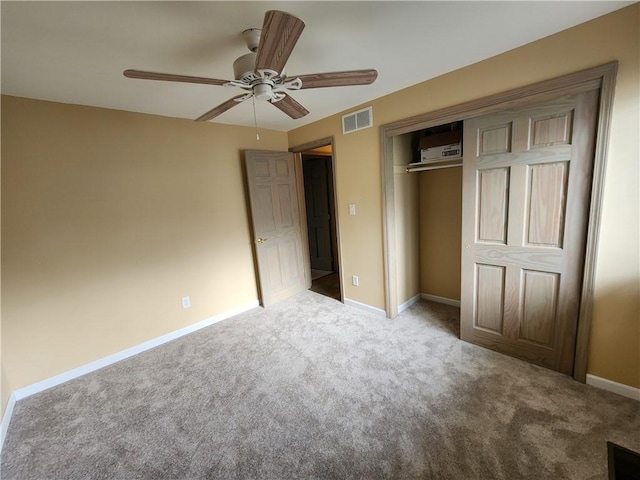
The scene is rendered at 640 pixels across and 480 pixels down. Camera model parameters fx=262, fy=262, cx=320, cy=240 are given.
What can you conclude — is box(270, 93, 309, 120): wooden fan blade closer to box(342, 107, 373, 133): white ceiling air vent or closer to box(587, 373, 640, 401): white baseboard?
box(342, 107, 373, 133): white ceiling air vent

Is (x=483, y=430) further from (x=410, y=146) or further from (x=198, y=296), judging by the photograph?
(x=198, y=296)

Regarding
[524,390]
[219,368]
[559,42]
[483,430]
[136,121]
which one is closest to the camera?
[483,430]

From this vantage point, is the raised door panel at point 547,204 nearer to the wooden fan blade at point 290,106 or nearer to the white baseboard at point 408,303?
the white baseboard at point 408,303

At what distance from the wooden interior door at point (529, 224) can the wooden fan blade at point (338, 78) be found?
1.14 meters

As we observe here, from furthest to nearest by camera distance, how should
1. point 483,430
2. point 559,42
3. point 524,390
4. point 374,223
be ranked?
point 374,223
point 524,390
point 559,42
point 483,430

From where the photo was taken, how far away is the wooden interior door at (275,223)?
10.9ft

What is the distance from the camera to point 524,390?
6.00ft

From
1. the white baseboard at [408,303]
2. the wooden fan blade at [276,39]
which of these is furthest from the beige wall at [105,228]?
the white baseboard at [408,303]

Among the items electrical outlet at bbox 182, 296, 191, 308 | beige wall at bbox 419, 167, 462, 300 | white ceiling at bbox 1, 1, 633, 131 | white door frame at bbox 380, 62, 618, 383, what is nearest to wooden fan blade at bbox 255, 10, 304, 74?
white ceiling at bbox 1, 1, 633, 131

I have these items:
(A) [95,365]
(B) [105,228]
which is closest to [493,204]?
(B) [105,228]

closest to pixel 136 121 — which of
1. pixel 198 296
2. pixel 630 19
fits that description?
pixel 198 296

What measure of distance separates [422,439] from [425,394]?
0.37 meters

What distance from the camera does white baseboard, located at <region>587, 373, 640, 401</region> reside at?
1682mm

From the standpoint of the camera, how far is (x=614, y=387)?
5.71ft
